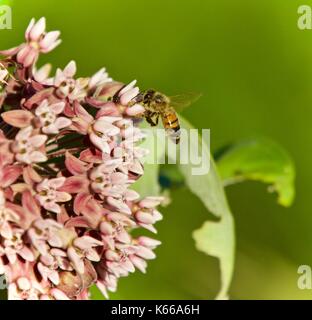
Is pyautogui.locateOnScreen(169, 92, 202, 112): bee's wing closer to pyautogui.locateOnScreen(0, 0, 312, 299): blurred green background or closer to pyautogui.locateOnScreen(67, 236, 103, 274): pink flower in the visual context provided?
pyautogui.locateOnScreen(67, 236, 103, 274): pink flower

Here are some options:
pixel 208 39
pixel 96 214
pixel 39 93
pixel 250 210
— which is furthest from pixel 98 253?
pixel 208 39

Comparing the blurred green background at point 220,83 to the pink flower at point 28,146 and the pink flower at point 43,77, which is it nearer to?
the pink flower at point 43,77

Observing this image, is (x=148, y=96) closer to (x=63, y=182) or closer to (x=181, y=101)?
(x=181, y=101)

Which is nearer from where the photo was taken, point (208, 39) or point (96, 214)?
point (96, 214)

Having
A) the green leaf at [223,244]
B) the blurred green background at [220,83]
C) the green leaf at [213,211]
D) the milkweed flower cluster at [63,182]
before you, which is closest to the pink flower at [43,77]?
the milkweed flower cluster at [63,182]

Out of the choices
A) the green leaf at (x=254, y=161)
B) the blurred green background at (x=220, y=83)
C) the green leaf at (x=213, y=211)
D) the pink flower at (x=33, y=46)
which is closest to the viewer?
the pink flower at (x=33, y=46)
